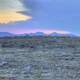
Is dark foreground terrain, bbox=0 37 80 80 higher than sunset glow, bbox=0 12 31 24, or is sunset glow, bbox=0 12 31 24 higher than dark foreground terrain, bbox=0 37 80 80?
sunset glow, bbox=0 12 31 24

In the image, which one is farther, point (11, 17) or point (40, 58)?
point (11, 17)

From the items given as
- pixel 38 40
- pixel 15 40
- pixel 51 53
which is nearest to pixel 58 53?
pixel 51 53

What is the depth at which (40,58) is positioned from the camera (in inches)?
127

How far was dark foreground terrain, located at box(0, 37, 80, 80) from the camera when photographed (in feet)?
10.3

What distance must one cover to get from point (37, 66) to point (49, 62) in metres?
0.16

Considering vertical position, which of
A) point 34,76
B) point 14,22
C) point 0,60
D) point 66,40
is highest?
point 14,22

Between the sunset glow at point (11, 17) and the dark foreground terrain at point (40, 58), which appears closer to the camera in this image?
the dark foreground terrain at point (40, 58)

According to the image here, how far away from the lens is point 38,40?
3316 mm

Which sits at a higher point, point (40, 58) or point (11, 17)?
point (11, 17)

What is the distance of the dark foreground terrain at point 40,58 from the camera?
3141 mm

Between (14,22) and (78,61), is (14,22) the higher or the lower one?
the higher one

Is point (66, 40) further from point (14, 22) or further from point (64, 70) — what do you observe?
point (14, 22)

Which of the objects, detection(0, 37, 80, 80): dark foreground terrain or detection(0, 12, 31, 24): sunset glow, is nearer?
detection(0, 37, 80, 80): dark foreground terrain

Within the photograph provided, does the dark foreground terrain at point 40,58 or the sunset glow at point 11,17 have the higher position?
the sunset glow at point 11,17
